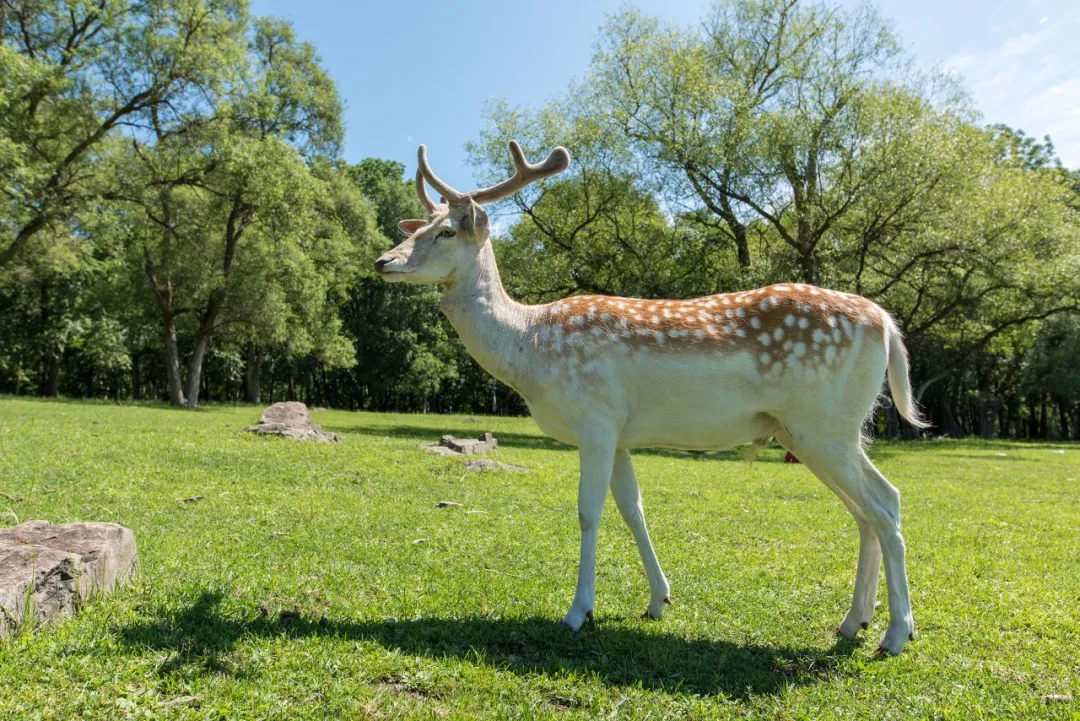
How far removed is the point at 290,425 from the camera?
14.6 meters

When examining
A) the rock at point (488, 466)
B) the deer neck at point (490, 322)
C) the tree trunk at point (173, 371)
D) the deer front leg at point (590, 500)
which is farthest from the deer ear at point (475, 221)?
the tree trunk at point (173, 371)

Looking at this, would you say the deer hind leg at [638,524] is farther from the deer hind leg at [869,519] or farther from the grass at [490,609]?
the deer hind leg at [869,519]

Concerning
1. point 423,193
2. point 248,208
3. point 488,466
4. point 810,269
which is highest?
point 248,208

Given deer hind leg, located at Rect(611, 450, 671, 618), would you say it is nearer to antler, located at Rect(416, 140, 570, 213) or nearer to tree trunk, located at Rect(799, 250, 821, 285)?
antler, located at Rect(416, 140, 570, 213)

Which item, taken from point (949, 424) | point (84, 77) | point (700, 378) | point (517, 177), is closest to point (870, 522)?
point (700, 378)

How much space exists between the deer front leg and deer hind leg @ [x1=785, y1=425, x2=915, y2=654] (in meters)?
1.25

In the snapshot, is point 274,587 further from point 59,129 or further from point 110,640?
point 59,129

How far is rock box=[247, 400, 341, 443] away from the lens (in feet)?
46.1

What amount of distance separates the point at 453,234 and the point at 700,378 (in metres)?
1.98

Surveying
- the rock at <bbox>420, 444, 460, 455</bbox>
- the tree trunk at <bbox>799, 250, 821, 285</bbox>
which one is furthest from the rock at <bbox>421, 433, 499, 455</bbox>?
the tree trunk at <bbox>799, 250, 821, 285</bbox>

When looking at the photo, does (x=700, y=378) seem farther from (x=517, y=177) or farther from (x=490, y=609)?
(x=490, y=609)

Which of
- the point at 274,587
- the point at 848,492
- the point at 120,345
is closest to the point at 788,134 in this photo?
the point at 848,492

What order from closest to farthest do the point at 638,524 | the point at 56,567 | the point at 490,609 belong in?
the point at 56,567 → the point at 490,609 → the point at 638,524

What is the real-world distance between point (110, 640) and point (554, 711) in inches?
93.8
